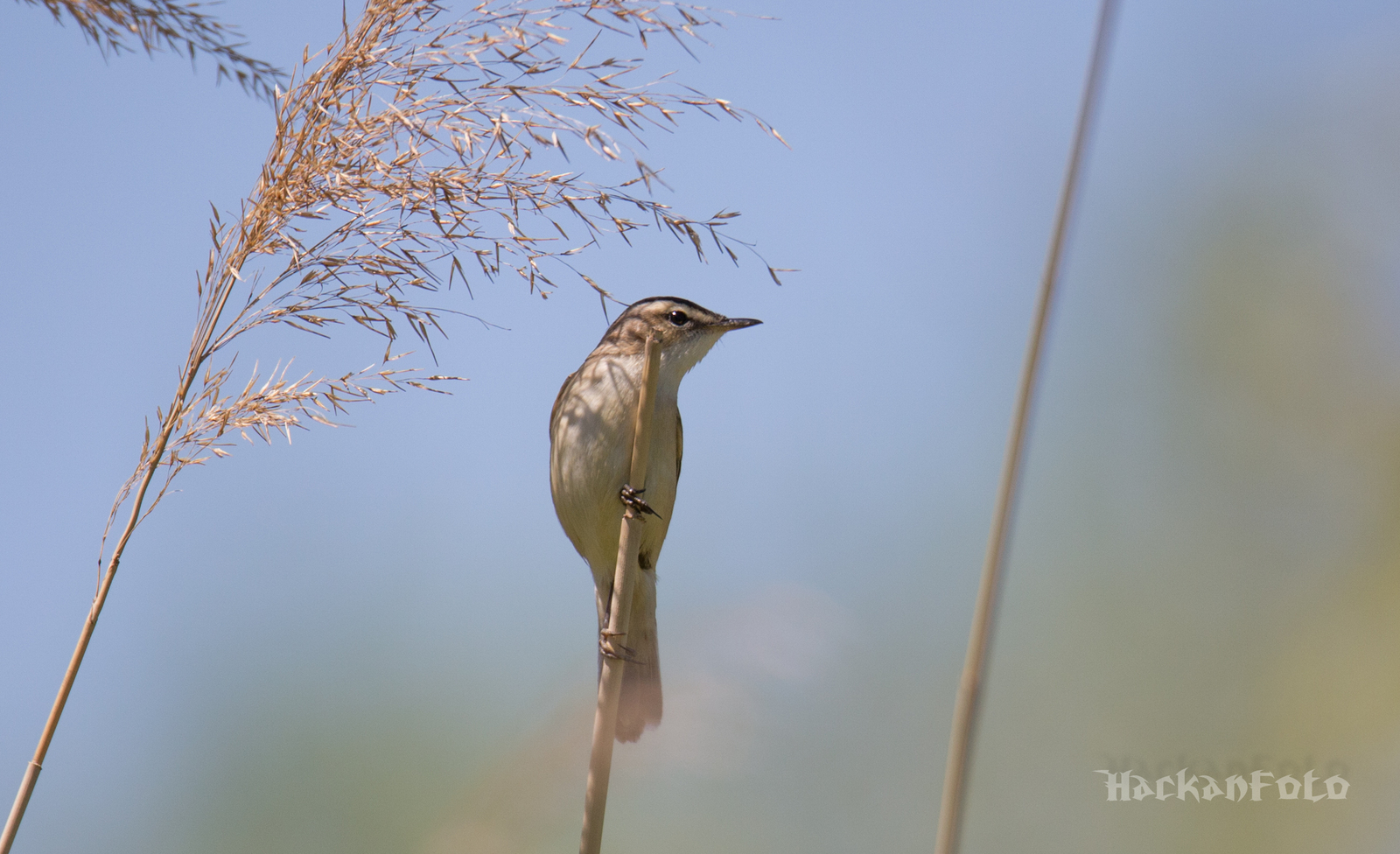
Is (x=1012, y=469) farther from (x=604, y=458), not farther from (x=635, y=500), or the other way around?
(x=604, y=458)

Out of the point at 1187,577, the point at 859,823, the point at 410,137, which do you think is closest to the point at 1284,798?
the point at 1187,577

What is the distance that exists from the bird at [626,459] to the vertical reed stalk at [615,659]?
0.61 m

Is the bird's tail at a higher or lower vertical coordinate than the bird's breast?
lower

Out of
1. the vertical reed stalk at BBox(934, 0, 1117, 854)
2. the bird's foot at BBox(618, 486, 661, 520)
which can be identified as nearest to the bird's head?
the bird's foot at BBox(618, 486, 661, 520)

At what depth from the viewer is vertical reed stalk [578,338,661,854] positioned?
93 cm

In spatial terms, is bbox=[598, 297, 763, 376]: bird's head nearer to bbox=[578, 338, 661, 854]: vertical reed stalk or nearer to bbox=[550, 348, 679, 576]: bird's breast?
bbox=[550, 348, 679, 576]: bird's breast

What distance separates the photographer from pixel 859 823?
8.86 ft

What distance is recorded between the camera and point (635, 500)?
1.09 meters

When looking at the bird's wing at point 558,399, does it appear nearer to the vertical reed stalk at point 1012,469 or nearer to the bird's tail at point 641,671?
the bird's tail at point 641,671

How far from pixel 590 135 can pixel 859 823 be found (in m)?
2.27

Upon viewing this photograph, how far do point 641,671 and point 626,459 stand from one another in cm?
50

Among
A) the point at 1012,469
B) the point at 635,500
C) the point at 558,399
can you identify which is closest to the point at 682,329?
the point at 558,399

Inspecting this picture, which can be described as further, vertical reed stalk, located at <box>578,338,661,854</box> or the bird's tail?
the bird's tail

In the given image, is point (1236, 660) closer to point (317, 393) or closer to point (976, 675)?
→ point (976, 675)
